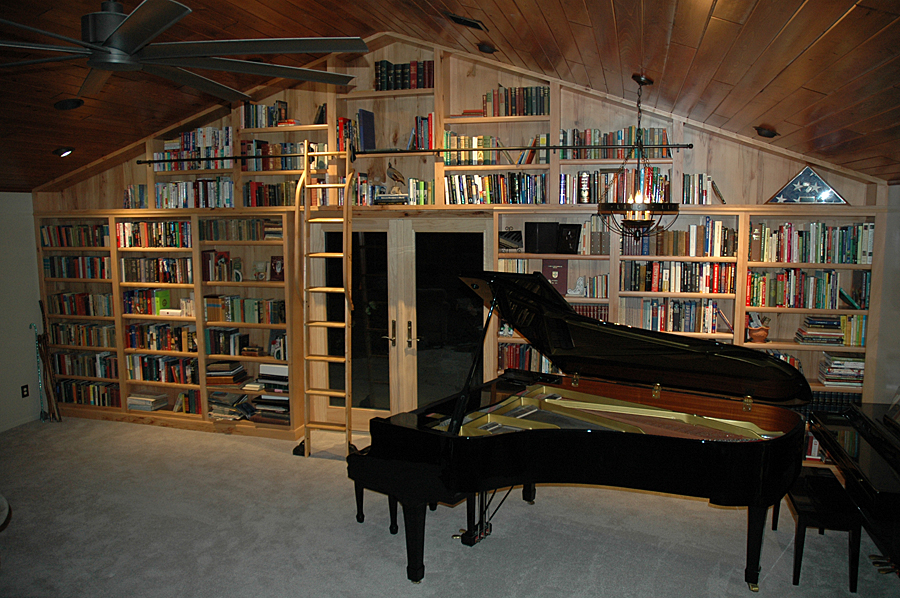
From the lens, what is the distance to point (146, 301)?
5.91 meters

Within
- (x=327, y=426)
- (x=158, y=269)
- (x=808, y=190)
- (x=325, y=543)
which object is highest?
(x=808, y=190)

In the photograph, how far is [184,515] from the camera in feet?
13.2

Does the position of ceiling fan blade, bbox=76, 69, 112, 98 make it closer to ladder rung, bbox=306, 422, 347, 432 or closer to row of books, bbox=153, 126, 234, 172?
row of books, bbox=153, 126, 234, 172

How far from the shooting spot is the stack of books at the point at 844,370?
4.45 m

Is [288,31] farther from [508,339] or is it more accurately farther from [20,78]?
[508,339]

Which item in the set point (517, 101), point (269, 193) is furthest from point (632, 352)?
point (269, 193)

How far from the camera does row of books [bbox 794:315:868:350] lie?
443 centimetres

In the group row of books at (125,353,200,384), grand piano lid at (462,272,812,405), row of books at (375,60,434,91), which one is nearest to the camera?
grand piano lid at (462,272,812,405)

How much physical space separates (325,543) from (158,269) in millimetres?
3446

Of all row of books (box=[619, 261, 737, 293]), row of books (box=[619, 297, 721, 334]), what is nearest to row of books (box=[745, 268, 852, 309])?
row of books (box=[619, 261, 737, 293])

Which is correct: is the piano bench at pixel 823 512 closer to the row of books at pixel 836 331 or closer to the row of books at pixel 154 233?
the row of books at pixel 836 331

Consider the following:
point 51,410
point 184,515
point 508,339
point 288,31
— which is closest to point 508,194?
point 508,339

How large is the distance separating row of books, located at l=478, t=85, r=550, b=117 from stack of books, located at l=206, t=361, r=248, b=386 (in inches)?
128

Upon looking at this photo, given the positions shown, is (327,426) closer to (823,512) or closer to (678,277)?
(678,277)
